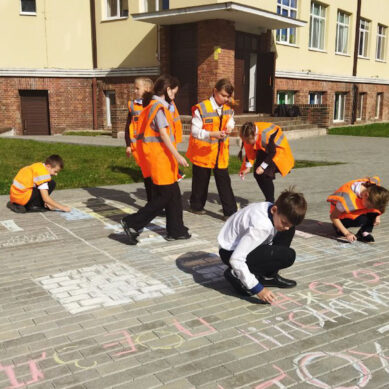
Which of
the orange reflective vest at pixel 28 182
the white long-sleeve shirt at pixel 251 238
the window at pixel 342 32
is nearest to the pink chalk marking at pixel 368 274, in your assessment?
the white long-sleeve shirt at pixel 251 238

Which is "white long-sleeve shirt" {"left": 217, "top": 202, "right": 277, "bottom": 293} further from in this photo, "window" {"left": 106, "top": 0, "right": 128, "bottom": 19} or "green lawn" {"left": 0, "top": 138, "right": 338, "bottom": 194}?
"window" {"left": 106, "top": 0, "right": 128, "bottom": 19}

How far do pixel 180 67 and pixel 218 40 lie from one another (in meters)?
2.14

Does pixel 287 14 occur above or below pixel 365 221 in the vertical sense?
above

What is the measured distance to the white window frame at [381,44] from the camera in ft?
101

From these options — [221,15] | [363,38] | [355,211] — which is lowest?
[355,211]

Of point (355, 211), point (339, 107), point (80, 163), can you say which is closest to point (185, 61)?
point (80, 163)

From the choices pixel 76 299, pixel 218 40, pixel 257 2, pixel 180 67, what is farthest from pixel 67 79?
pixel 76 299

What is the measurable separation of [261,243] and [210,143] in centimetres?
313

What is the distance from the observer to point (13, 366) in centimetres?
293

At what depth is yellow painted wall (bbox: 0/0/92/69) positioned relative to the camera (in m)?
21.3

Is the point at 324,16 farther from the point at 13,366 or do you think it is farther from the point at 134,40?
the point at 13,366

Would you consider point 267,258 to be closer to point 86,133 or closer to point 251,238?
point 251,238

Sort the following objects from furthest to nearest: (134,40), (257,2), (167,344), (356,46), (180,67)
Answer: (356,46) → (134,40) → (180,67) → (257,2) → (167,344)

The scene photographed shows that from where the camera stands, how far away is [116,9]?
2197cm
